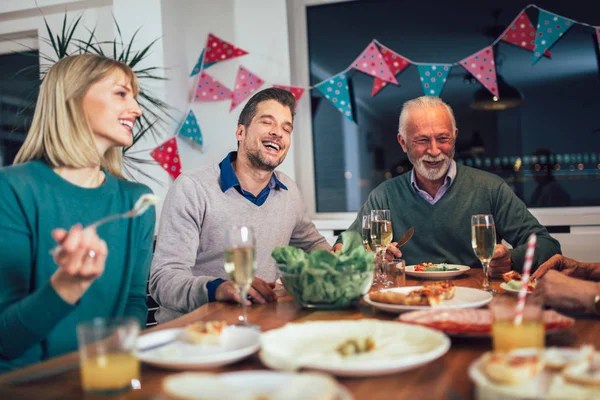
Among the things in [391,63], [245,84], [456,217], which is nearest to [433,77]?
[391,63]

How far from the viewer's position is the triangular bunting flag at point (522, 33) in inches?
135

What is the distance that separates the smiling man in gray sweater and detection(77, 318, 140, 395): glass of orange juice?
817mm

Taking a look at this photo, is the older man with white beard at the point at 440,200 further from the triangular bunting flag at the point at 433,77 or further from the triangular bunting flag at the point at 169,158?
the triangular bunting flag at the point at 169,158

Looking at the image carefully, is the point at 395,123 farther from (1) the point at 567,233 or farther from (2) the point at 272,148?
(2) the point at 272,148

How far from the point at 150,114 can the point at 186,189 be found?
1.65 metres

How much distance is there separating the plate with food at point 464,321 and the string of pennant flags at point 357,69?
8.69ft

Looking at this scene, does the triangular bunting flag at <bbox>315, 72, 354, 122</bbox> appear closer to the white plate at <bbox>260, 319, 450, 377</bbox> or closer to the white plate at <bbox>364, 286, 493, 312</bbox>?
the white plate at <bbox>364, 286, 493, 312</bbox>

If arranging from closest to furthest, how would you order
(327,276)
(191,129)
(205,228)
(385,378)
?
(385,378)
(327,276)
(205,228)
(191,129)

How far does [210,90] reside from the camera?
3719mm

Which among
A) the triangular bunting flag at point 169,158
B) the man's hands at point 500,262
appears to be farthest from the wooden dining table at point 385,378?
the triangular bunting flag at point 169,158

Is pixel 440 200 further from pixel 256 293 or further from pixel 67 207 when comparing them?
pixel 67 207

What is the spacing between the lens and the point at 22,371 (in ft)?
3.14

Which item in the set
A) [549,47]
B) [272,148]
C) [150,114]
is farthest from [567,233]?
[150,114]

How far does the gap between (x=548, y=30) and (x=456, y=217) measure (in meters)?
1.53
